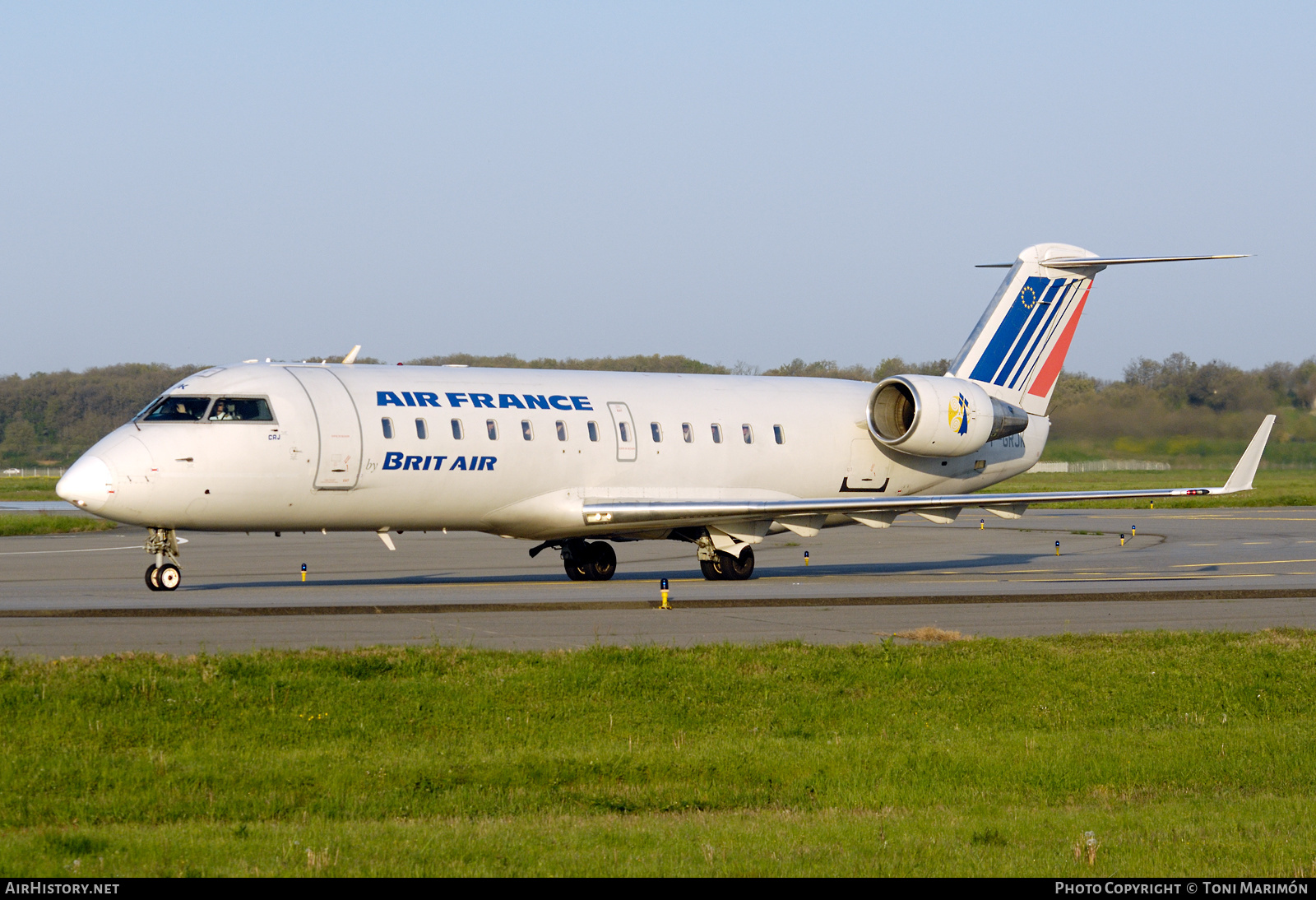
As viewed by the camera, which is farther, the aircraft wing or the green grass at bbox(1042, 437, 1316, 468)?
Answer: the green grass at bbox(1042, 437, 1316, 468)

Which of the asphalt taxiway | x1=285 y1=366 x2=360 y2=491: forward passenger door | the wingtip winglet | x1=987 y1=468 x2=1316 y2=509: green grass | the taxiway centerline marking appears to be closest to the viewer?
the asphalt taxiway

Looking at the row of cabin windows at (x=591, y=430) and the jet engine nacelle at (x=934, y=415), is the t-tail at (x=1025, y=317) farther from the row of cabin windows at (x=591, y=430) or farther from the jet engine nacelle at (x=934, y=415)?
the row of cabin windows at (x=591, y=430)

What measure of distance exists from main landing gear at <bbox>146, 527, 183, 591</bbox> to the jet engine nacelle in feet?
49.6

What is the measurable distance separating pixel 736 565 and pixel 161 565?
10730 mm

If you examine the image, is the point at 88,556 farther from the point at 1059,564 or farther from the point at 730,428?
the point at 1059,564

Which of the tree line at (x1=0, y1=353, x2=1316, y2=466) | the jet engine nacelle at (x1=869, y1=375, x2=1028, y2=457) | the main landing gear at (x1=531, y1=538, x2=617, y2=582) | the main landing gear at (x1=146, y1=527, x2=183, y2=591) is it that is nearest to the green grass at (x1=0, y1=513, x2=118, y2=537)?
the tree line at (x1=0, y1=353, x2=1316, y2=466)

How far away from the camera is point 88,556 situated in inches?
1383

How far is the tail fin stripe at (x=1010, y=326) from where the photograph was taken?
32188 millimetres

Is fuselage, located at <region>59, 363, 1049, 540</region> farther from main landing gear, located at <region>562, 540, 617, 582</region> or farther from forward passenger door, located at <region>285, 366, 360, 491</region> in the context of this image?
main landing gear, located at <region>562, 540, 617, 582</region>

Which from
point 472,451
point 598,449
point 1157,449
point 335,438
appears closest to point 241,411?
point 335,438

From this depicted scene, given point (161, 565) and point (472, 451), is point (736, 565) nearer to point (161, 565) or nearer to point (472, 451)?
point (472, 451)

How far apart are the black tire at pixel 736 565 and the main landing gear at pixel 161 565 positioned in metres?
10.3

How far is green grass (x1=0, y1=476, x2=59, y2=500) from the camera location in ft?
253

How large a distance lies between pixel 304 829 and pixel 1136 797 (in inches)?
225
